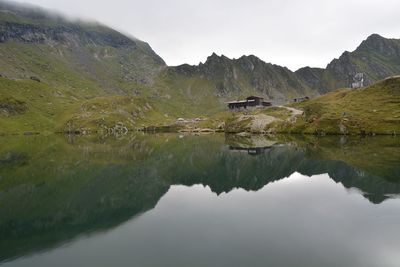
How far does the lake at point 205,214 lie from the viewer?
31.9 metres

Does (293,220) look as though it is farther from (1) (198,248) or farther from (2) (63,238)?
(2) (63,238)

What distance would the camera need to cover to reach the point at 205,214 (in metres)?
48.0

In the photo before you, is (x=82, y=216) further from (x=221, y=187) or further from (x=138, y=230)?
(x=221, y=187)

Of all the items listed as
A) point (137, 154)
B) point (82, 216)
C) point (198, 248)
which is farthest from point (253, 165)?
point (198, 248)

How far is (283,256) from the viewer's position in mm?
30891

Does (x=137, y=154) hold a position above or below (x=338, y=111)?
below

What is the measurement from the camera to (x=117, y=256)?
32.1m

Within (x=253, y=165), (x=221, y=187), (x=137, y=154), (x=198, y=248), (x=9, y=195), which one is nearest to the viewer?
(x=198, y=248)

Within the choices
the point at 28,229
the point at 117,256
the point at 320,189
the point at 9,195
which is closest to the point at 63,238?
the point at 28,229

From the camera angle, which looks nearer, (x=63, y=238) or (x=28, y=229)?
(x=63, y=238)

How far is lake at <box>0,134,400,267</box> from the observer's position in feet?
105

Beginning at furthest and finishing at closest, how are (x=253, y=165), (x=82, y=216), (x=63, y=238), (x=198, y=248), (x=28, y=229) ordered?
1. (x=253, y=165)
2. (x=82, y=216)
3. (x=28, y=229)
4. (x=63, y=238)
5. (x=198, y=248)

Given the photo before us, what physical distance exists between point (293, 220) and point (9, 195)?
51.0 m

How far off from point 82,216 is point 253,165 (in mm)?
59267
